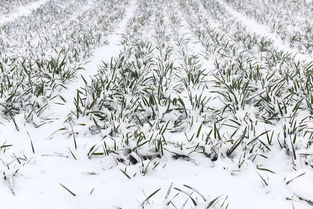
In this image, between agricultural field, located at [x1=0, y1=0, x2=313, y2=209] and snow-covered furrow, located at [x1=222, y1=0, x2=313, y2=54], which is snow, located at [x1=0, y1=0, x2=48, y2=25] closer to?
agricultural field, located at [x1=0, y1=0, x2=313, y2=209]

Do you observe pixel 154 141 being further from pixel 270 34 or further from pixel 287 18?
pixel 287 18

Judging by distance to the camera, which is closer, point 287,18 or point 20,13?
point 287,18

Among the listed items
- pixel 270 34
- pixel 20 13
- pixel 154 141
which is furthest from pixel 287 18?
pixel 20 13

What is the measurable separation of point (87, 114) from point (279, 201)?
216 cm

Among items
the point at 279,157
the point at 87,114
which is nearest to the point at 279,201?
the point at 279,157

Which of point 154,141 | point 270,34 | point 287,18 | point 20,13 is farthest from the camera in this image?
point 20,13

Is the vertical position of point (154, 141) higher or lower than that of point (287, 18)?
lower

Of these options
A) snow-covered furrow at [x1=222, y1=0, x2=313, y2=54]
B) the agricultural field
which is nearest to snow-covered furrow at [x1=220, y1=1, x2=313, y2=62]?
snow-covered furrow at [x1=222, y1=0, x2=313, y2=54]

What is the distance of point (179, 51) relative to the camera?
6.89 m

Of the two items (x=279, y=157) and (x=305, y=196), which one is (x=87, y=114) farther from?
(x=305, y=196)

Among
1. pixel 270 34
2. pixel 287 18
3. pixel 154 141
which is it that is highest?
pixel 287 18

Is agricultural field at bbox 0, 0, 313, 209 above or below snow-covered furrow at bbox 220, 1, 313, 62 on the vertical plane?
below

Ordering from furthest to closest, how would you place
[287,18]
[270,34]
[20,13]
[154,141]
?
[20,13] < [287,18] < [270,34] < [154,141]

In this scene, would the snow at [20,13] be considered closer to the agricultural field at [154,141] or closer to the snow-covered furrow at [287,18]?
the agricultural field at [154,141]
